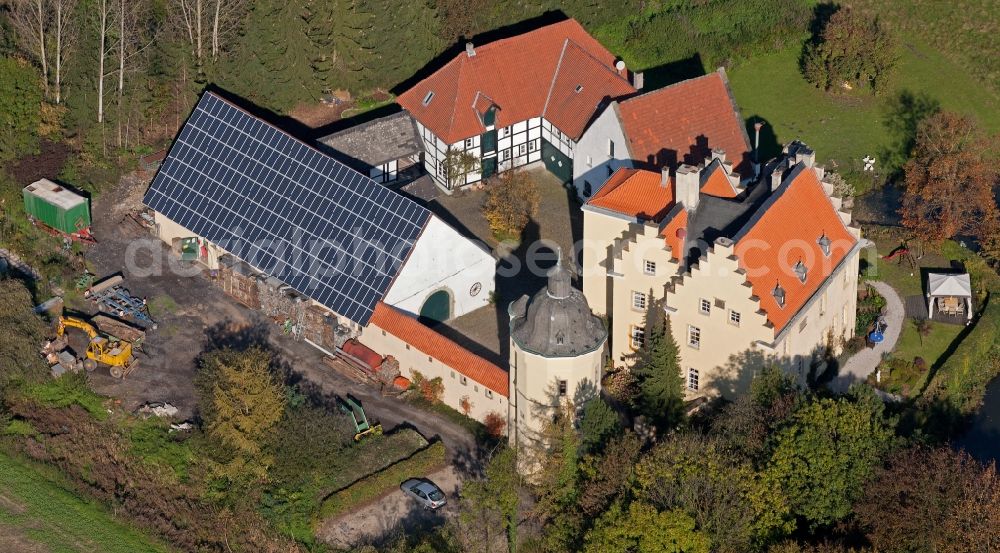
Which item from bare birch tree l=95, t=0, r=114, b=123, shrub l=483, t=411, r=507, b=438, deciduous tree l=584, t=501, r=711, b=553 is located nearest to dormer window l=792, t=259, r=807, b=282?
deciduous tree l=584, t=501, r=711, b=553

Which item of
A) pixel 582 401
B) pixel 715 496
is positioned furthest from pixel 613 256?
pixel 715 496

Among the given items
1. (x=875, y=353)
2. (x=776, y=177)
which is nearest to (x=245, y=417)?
(x=776, y=177)

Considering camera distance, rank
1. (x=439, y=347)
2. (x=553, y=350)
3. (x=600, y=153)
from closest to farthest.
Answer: (x=553, y=350) < (x=439, y=347) < (x=600, y=153)

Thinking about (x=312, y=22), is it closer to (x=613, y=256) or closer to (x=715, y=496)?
(x=613, y=256)

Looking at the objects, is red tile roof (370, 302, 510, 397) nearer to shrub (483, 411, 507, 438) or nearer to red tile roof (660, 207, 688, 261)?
shrub (483, 411, 507, 438)

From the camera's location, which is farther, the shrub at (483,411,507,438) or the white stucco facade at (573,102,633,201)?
the white stucco facade at (573,102,633,201)

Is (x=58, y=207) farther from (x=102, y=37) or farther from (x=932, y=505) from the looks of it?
(x=932, y=505)

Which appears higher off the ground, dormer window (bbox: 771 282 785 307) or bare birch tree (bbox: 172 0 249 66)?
bare birch tree (bbox: 172 0 249 66)
